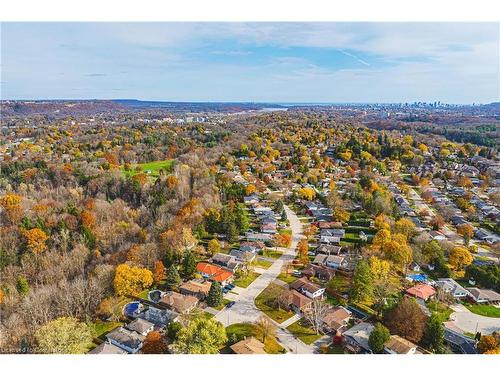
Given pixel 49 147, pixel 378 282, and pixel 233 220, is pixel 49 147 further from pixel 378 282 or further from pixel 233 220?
pixel 378 282

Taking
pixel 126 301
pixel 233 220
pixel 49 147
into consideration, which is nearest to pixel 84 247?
pixel 126 301

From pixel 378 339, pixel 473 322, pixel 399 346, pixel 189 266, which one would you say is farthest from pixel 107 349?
pixel 473 322

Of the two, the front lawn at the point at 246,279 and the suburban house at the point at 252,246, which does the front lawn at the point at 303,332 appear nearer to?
the front lawn at the point at 246,279

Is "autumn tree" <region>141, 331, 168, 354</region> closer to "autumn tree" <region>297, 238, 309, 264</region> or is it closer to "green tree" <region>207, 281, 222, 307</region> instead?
"green tree" <region>207, 281, 222, 307</region>

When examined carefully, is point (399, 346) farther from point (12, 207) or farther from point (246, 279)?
point (12, 207)

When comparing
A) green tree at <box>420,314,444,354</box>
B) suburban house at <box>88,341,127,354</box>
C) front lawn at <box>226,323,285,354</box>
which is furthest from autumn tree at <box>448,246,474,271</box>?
suburban house at <box>88,341,127,354</box>

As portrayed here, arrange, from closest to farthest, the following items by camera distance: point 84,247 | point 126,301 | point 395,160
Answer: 1. point 126,301
2. point 84,247
3. point 395,160
